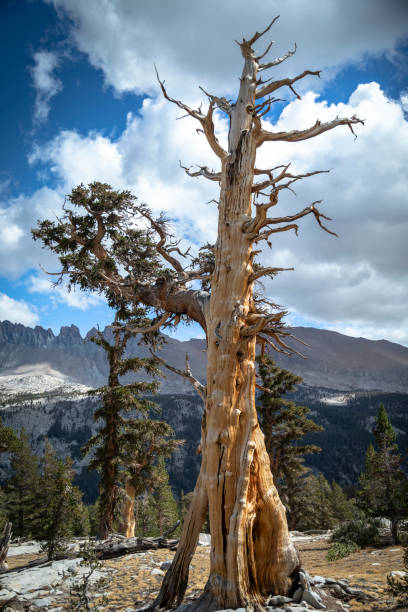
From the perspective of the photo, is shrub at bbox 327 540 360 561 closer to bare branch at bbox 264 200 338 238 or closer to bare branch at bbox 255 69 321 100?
bare branch at bbox 264 200 338 238

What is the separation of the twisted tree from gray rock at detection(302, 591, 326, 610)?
21cm

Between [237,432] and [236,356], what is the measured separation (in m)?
0.93

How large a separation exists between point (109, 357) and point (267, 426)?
9115 millimetres

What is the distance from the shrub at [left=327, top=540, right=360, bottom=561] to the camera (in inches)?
399

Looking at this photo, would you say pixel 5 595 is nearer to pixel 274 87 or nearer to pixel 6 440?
pixel 6 440

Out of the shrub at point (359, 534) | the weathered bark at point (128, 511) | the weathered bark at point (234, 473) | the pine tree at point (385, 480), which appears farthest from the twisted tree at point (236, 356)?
the pine tree at point (385, 480)

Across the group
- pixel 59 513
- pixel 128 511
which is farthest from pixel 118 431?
pixel 128 511

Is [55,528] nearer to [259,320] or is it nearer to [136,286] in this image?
[136,286]

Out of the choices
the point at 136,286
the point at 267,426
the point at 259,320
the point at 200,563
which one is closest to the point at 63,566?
the point at 200,563

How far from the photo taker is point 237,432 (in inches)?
166

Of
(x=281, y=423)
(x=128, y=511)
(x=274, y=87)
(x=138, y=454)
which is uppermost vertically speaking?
(x=274, y=87)

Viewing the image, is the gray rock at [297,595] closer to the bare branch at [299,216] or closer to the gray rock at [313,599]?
the gray rock at [313,599]

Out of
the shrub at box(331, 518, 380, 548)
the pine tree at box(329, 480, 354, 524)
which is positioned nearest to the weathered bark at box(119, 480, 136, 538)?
the shrub at box(331, 518, 380, 548)

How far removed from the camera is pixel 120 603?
4797 millimetres
